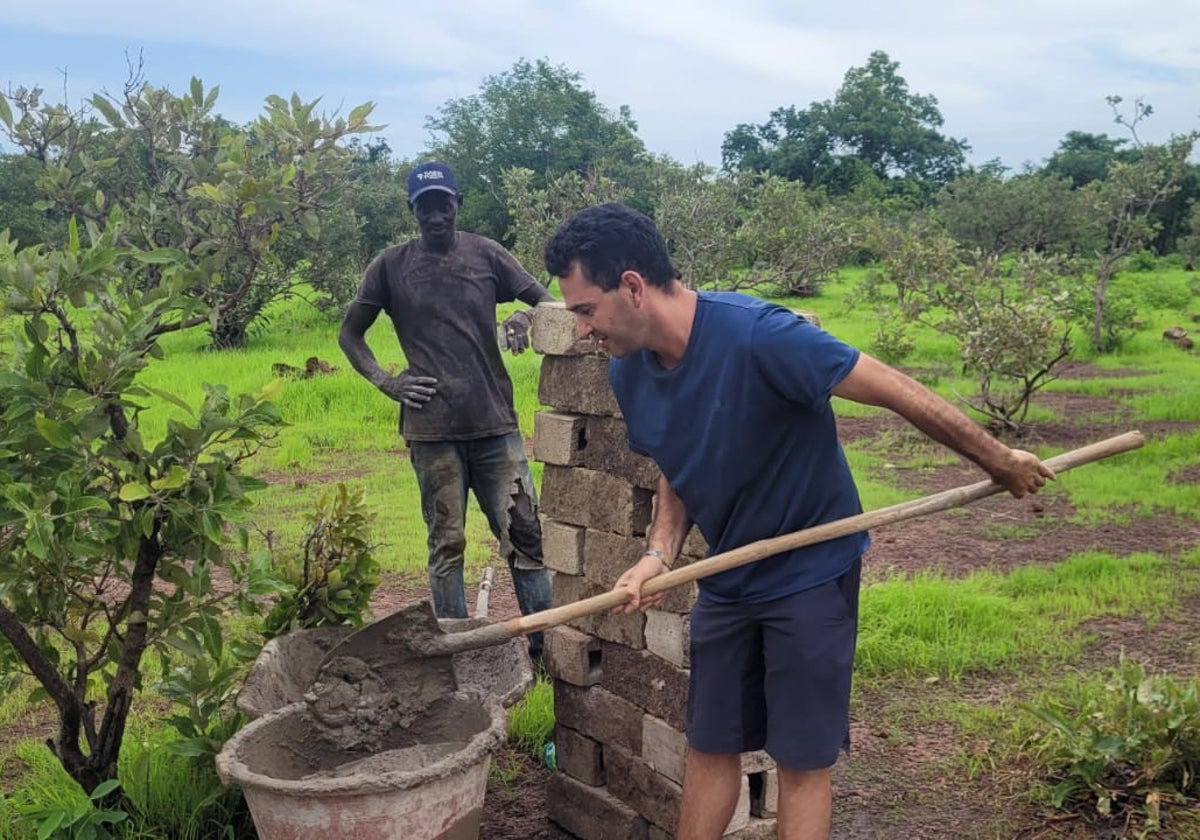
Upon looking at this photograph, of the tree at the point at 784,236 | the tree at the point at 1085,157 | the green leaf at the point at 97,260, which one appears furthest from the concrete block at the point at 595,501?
A: the tree at the point at 1085,157

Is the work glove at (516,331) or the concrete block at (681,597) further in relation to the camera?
the work glove at (516,331)

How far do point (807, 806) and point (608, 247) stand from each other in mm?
1541

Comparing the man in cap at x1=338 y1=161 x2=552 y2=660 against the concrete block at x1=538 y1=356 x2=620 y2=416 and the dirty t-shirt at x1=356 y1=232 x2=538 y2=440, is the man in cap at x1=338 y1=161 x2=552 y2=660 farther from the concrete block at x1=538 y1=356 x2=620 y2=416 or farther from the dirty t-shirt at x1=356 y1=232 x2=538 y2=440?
the concrete block at x1=538 y1=356 x2=620 y2=416

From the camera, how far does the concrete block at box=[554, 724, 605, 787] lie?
4.02 m

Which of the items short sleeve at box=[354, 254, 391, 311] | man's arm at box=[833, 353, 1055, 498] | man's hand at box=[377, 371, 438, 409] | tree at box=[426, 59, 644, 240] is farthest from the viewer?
tree at box=[426, 59, 644, 240]

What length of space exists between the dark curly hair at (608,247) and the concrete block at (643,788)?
174 cm

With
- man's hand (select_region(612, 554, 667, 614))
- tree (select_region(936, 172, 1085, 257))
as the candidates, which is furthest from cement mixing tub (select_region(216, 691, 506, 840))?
tree (select_region(936, 172, 1085, 257))

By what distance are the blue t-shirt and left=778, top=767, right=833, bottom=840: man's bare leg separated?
1.58 feet

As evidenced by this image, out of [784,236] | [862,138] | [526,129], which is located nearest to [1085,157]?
[862,138]

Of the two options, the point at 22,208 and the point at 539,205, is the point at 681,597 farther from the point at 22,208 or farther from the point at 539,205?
the point at 22,208

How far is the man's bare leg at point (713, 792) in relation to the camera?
3.12m

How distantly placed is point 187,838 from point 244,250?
1.95 m

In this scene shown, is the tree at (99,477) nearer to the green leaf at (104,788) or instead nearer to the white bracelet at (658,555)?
the green leaf at (104,788)

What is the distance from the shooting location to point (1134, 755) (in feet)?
12.9
